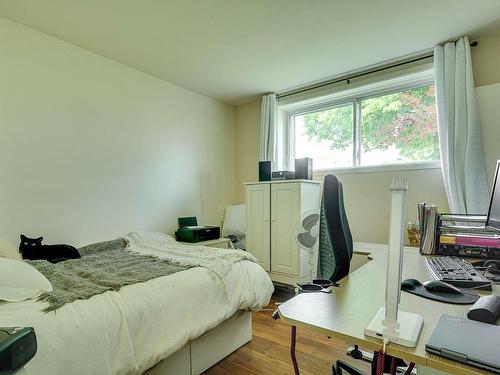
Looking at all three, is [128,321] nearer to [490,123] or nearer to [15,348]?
[15,348]

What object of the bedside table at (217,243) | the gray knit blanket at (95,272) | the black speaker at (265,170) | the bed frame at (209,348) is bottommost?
the bed frame at (209,348)

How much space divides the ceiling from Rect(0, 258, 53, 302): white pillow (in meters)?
1.84

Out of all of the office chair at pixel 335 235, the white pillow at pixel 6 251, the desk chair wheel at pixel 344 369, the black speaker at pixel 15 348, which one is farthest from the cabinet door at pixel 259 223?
the black speaker at pixel 15 348

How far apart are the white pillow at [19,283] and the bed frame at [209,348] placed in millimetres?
692

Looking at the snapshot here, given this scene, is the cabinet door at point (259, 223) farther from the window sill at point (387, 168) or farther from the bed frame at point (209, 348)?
the bed frame at point (209, 348)

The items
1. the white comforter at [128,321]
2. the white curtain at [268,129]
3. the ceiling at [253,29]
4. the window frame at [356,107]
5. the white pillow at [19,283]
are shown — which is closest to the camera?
the white comforter at [128,321]

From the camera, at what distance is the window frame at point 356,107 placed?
2.82 meters

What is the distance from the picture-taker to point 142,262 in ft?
6.46

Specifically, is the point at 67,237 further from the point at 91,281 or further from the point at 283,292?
the point at 283,292

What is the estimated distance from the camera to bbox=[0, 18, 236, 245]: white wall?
88.1 inches

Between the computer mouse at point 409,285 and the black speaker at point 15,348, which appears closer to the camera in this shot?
the black speaker at point 15,348

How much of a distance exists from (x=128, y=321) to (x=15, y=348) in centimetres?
66

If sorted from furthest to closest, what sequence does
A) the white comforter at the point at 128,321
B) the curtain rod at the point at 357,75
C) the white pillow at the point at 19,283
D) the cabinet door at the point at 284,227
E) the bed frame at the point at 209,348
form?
the cabinet door at the point at 284,227, the curtain rod at the point at 357,75, the bed frame at the point at 209,348, the white pillow at the point at 19,283, the white comforter at the point at 128,321

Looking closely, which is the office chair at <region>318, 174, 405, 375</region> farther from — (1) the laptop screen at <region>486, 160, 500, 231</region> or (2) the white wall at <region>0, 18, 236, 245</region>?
(2) the white wall at <region>0, 18, 236, 245</region>
